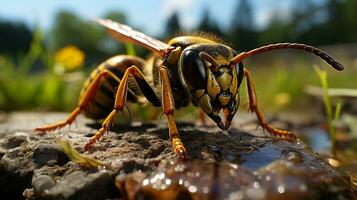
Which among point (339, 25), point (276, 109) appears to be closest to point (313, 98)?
point (276, 109)

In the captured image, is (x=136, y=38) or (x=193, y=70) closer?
(x=193, y=70)

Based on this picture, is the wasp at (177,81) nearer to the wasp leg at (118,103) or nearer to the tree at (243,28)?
the wasp leg at (118,103)

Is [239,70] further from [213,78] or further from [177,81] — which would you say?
[177,81]

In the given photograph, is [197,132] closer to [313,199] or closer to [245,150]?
[245,150]

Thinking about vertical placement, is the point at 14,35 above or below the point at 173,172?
above

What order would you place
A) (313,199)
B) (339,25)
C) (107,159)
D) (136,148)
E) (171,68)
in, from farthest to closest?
(339,25) < (171,68) < (136,148) < (107,159) < (313,199)

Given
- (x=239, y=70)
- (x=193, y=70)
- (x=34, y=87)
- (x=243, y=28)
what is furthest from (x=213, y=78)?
(x=243, y=28)

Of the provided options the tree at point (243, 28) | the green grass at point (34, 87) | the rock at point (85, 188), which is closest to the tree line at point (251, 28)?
the tree at point (243, 28)
